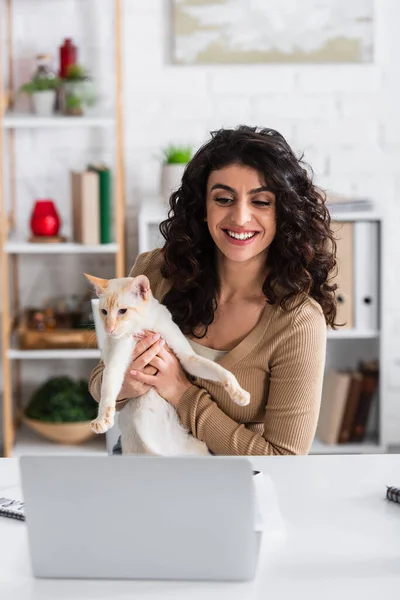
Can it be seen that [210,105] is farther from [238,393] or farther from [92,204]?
[238,393]

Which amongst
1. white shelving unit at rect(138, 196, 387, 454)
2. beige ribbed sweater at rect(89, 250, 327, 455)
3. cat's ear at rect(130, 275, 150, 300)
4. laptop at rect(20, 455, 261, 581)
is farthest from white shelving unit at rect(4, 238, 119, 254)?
laptop at rect(20, 455, 261, 581)

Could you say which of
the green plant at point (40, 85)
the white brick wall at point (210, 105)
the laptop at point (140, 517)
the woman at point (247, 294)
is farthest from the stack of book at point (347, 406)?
the laptop at point (140, 517)

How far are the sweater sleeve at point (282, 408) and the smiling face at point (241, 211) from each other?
180 mm

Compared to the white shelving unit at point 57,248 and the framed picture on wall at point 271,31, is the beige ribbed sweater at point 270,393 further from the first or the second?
the framed picture on wall at point 271,31

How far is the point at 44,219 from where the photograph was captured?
3.32m

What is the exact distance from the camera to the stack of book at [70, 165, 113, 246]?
3227mm

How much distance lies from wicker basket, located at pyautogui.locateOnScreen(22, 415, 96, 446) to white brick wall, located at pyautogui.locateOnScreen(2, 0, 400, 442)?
0.70m

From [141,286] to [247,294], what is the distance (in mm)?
344

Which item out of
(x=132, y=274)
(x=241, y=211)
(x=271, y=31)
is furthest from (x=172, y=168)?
(x=241, y=211)

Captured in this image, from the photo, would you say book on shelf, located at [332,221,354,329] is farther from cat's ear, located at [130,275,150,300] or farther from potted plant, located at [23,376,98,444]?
cat's ear, located at [130,275,150,300]

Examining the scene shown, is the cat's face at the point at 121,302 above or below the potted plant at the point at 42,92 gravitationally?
below

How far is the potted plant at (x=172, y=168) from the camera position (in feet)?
10.8

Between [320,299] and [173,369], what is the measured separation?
362 mm

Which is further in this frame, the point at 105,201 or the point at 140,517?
the point at 105,201
